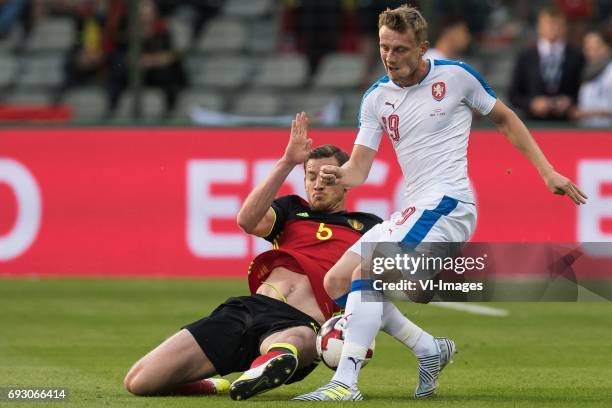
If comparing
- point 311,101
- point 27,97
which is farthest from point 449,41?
point 27,97

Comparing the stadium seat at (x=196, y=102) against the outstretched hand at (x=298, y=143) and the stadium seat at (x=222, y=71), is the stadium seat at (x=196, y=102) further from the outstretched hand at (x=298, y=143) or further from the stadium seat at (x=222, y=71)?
the outstretched hand at (x=298, y=143)

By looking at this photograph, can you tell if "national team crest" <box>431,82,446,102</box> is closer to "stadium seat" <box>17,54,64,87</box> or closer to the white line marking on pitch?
the white line marking on pitch

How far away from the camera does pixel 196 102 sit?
17234 millimetres

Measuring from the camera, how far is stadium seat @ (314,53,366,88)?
55.7 feet

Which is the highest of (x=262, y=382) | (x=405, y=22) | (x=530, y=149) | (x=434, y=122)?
(x=405, y=22)

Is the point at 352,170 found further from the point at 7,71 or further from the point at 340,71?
the point at 7,71

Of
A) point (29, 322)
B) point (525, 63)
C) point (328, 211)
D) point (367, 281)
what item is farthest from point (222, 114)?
point (367, 281)

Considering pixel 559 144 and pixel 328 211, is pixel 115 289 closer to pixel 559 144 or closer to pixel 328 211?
pixel 559 144

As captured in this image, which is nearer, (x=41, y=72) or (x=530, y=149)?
(x=530, y=149)

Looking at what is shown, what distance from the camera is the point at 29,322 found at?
440 inches

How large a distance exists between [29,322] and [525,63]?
645 cm

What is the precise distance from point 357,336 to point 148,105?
32.4ft

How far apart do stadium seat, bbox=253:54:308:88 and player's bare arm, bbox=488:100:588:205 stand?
9.63 metres

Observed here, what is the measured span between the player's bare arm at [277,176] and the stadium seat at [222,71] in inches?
374
